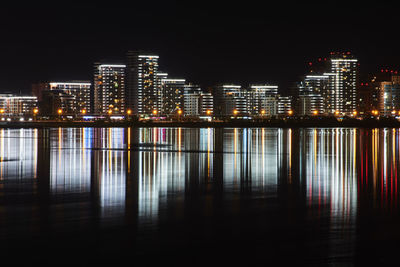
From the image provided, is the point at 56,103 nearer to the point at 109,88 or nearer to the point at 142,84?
the point at 109,88

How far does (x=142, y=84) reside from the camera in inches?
7156

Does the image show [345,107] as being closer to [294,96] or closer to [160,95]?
[294,96]

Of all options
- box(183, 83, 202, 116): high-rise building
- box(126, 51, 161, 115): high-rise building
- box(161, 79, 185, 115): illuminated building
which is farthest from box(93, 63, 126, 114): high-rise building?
box(183, 83, 202, 116): high-rise building

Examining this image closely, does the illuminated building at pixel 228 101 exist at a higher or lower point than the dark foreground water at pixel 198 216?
higher

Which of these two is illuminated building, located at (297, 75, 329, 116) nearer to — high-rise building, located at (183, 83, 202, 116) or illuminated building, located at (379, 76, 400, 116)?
illuminated building, located at (379, 76, 400, 116)

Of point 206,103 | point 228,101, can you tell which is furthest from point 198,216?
point 228,101

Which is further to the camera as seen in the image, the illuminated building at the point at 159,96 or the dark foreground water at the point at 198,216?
the illuminated building at the point at 159,96

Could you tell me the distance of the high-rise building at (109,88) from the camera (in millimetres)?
186000

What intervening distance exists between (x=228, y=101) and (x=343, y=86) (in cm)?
4412

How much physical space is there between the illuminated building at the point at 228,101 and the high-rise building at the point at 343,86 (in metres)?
32.8

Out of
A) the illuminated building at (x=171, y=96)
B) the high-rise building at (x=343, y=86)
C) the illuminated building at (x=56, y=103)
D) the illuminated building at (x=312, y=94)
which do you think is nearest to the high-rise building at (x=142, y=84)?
the illuminated building at (x=171, y=96)

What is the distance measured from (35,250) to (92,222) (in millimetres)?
1866

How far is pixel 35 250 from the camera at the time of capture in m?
7.93

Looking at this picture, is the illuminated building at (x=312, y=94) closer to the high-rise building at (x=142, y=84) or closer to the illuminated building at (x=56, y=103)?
the high-rise building at (x=142, y=84)
